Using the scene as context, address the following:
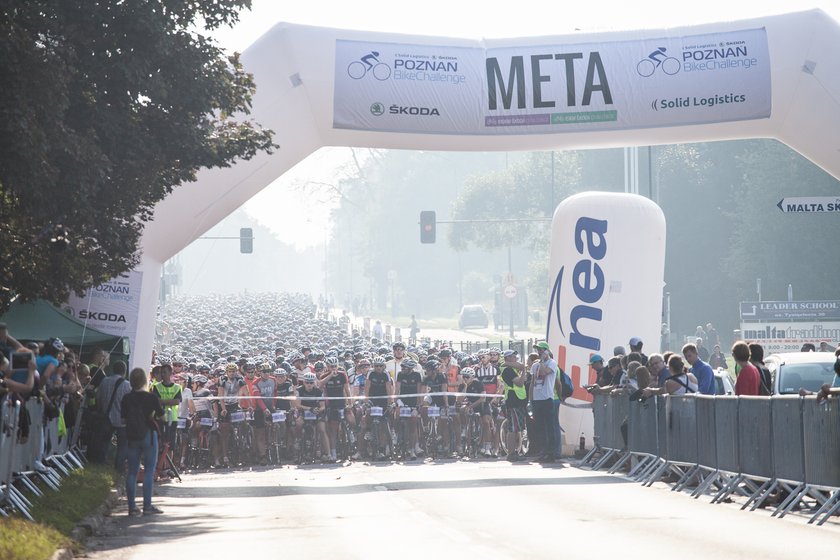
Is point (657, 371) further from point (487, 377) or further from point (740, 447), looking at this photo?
point (487, 377)

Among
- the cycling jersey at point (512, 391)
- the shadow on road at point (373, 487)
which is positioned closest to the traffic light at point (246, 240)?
the cycling jersey at point (512, 391)

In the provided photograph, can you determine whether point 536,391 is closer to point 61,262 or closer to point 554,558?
point 61,262

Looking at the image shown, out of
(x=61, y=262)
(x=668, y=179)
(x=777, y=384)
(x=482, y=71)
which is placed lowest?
(x=777, y=384)

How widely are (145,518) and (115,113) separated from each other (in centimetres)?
480

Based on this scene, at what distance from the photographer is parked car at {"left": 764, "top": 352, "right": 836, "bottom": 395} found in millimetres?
18156

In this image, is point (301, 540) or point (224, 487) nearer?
point (301, 540)

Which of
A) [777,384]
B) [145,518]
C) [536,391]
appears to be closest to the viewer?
[145,518]

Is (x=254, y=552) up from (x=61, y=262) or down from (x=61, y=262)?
down

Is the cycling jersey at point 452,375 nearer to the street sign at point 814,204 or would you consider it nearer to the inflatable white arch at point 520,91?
the inflatable white arch at point 520,91

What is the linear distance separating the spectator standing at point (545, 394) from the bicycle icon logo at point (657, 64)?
5.09 meters

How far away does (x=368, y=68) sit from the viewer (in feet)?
65.9

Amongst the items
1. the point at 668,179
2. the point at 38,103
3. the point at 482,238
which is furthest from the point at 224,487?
the point at 482,238

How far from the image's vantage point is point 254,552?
37.8ft

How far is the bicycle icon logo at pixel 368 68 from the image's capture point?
20094 millimetres
